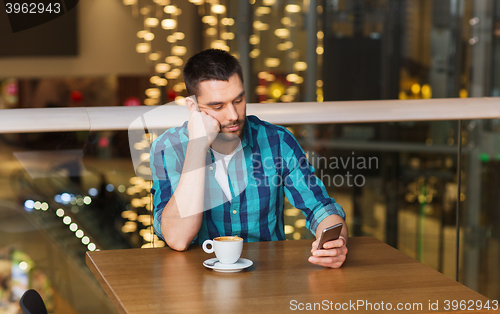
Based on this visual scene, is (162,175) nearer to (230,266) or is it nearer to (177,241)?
(177,241)

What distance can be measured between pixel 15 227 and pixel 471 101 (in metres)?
1.64

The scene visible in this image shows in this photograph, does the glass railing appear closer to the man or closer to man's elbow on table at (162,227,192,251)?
the man

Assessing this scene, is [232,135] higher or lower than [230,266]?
higher

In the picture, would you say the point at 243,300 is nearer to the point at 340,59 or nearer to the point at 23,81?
the point at 340,59

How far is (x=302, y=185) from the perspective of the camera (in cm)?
147

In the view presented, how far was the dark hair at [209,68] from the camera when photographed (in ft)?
4.64

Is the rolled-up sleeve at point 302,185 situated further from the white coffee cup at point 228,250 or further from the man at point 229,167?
the white coffee cup at point 228,250

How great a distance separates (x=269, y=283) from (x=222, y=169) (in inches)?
21.8

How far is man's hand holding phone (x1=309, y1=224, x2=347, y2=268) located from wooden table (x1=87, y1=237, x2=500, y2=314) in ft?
0.06

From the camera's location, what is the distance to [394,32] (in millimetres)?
5258

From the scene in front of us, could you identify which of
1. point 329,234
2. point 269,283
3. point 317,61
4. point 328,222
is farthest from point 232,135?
point 317,61

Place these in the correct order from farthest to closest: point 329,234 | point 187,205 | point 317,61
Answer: point 317,61 < point 187,205 < point 329,234

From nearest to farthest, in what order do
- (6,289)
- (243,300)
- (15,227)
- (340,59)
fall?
(243,300) → (15,227) → (6,289) → (340,59)

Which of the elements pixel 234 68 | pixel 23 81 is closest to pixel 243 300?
pixel 234 68
